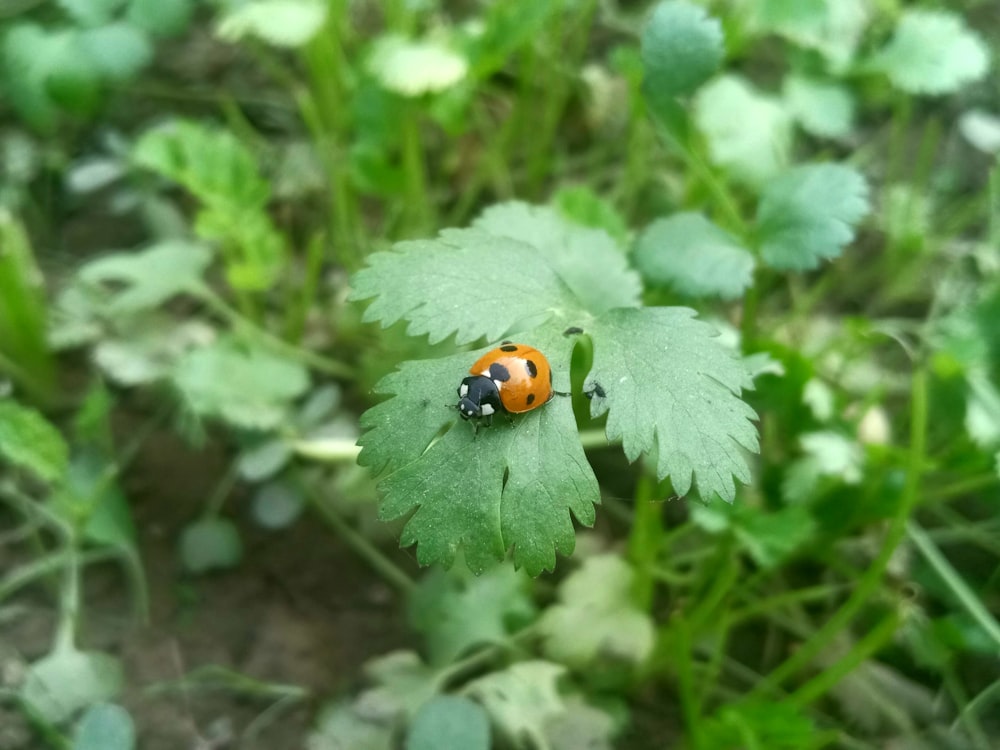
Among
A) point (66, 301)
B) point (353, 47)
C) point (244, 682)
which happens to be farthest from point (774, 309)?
point (66, 301)

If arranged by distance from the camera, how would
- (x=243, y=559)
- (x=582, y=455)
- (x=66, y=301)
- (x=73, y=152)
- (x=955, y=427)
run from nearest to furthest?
(x=582, y=455)
(x=955, y=427)
(x=243, y=559)
(x=66, y=301)
(x=73, y=152)

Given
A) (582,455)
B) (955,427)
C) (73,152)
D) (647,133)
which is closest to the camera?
(582,455)

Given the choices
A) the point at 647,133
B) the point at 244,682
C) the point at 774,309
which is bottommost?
the point at 244,682

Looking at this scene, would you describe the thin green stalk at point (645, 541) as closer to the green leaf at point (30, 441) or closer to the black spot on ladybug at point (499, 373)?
the black spot on ladybug at point (499, 373)

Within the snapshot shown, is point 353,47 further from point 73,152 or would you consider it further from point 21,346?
point 21,346

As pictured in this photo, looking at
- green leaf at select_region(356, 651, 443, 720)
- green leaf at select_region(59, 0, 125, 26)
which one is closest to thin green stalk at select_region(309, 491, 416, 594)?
green leaf at select_region(356, 651, 443, 720)

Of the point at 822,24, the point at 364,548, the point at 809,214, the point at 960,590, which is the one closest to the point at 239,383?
the point at 364,548
